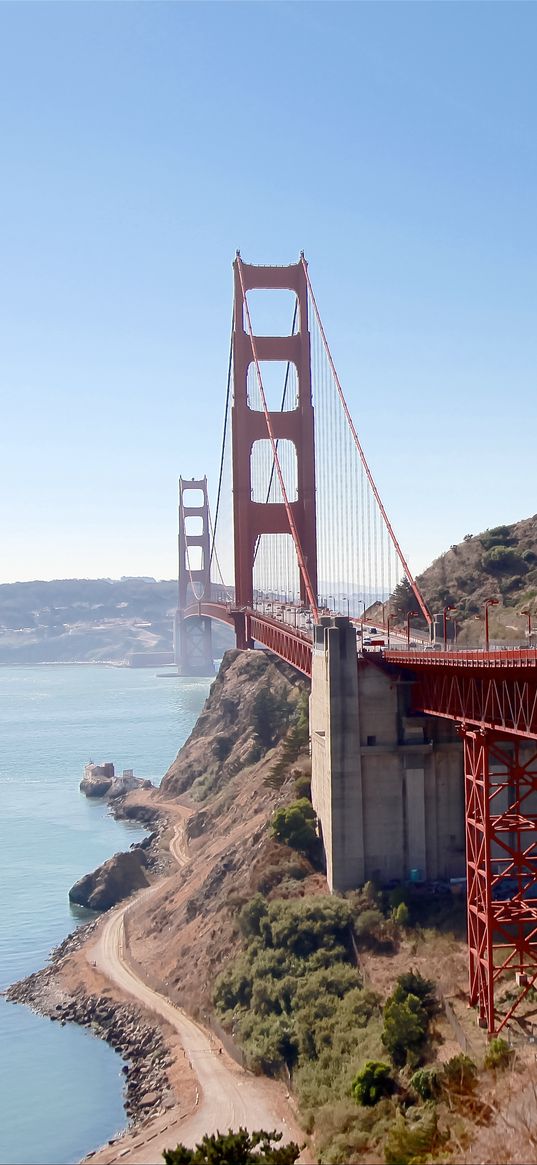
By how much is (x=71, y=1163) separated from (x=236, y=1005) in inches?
256

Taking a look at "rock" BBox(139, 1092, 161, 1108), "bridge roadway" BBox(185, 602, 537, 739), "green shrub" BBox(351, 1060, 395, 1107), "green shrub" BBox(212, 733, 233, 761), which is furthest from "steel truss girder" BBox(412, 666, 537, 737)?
"green shrub" BBox(212, 733, 233, 761)

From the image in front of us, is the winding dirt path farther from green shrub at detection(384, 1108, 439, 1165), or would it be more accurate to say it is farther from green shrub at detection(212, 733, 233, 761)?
green shrub at detection(212, 733, 233, 761)

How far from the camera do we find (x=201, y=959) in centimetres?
3566

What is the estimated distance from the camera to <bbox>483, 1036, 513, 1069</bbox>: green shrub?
21391 millimetres

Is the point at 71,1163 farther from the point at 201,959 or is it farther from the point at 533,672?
the point at 533,672

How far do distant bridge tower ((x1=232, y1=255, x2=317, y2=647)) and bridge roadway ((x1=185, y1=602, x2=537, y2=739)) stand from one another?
21.2m

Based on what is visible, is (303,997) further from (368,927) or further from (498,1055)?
(498,1055)

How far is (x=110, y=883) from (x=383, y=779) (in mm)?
20505

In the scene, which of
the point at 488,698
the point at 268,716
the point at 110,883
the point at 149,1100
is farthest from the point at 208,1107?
the point at 268,716

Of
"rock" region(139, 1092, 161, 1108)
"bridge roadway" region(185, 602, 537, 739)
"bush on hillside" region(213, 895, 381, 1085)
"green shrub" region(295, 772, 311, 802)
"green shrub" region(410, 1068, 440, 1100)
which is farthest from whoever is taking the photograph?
"green shrub" region(295, 772, 311, 802)

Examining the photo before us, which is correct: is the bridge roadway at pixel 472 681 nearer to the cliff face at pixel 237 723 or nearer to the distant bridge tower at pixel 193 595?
the cliff face at pixel 237 723

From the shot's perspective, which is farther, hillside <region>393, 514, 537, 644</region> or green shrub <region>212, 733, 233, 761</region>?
green shrub <region>212, 733, 233, 761</region>

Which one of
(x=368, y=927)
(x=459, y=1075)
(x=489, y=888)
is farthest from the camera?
(x=368, y=927)

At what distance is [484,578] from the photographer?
60.2m
